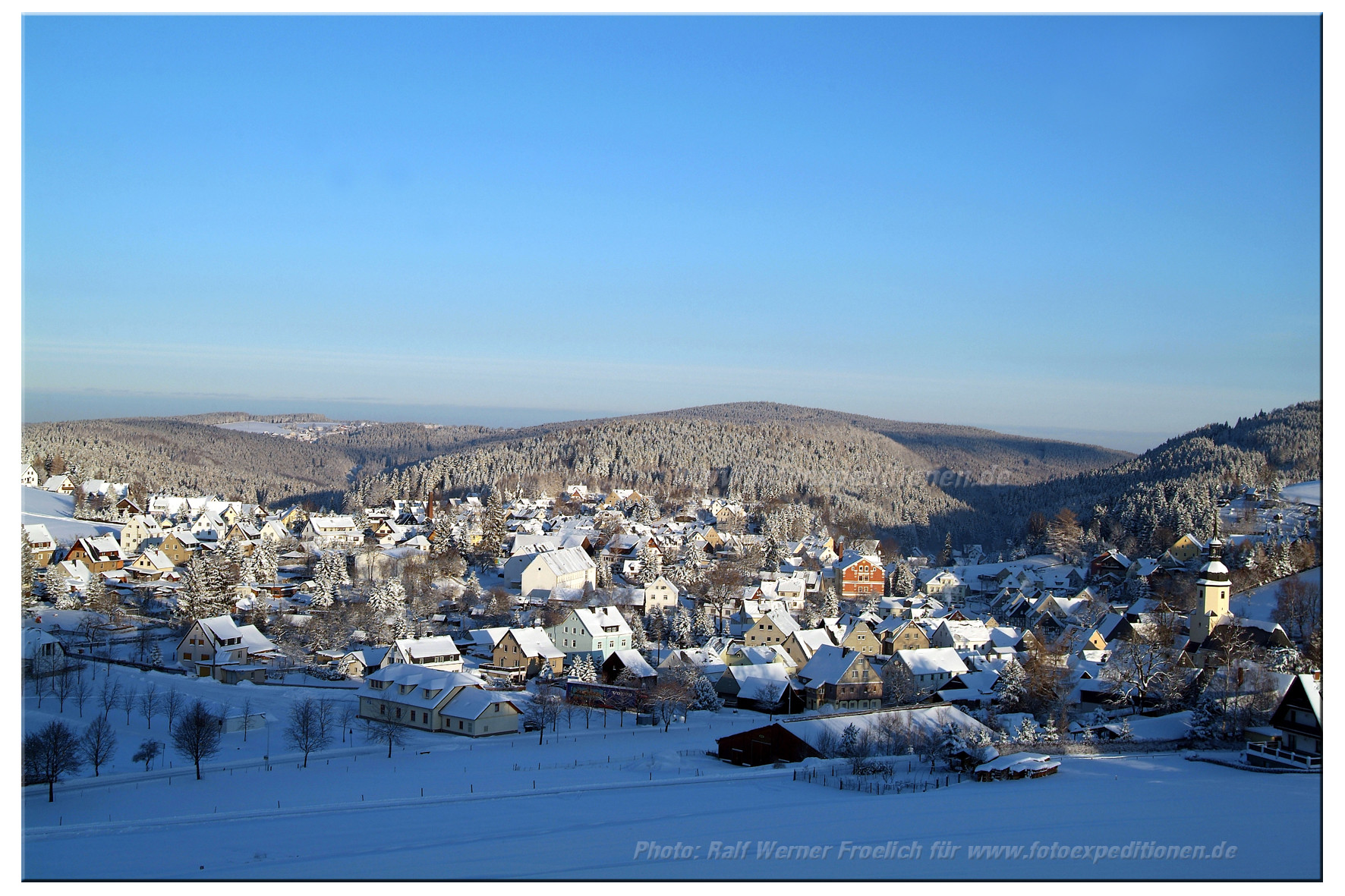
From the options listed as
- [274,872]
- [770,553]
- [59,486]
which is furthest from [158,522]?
[274,872]

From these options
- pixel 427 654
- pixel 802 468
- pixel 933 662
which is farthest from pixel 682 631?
pixel 802 468

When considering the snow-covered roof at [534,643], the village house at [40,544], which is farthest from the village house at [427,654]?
the village house at [40,544]

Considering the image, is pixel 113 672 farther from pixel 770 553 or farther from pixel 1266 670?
pixel 770 553

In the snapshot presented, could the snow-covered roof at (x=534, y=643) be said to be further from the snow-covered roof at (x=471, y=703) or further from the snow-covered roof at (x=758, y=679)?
the snow-covered roof at (x=471, y=703)

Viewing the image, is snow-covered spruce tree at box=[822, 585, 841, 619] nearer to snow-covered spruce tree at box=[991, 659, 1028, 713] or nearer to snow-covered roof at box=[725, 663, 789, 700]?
snow-covered roof at box=[725, 663, 789, 700]

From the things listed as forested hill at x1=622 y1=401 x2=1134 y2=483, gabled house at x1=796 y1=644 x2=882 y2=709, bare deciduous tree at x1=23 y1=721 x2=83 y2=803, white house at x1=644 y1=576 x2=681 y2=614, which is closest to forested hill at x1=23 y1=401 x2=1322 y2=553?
forested hill at x1=622 y1=401 x2=1134 y2=483
